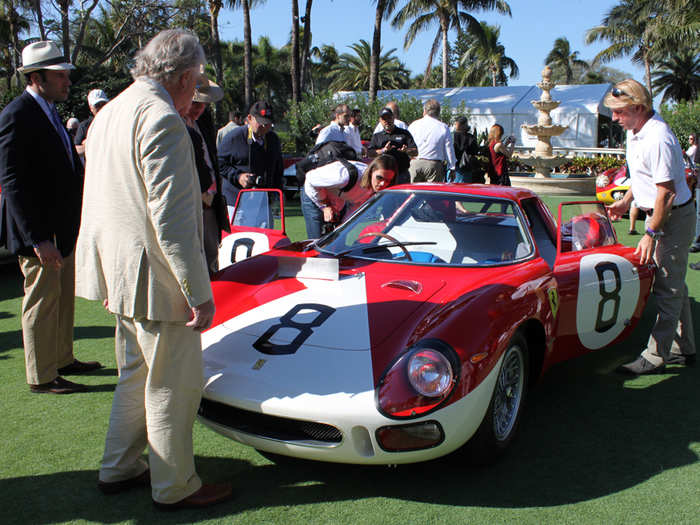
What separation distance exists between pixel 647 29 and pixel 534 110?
644 inches

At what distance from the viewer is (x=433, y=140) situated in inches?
326

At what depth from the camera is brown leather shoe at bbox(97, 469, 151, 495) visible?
2.58m

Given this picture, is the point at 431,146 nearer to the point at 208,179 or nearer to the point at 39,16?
the point at 208,179

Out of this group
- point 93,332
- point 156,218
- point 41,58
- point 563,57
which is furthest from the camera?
point 563,57

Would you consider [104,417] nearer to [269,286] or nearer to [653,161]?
[269,286]

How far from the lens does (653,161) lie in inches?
146

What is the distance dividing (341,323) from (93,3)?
815 inches

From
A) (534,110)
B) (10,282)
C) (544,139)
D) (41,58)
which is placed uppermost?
(534,110)

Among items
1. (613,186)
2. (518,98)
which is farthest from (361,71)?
(613,186)

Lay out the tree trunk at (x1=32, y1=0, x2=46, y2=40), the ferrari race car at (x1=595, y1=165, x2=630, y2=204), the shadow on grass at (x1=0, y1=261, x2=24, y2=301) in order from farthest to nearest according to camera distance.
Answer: the tree trunk at (x1=32, y1=0, x2=46, y2=40)
the ferrari race car at (x1=595, y1=165, x2=630, y2=204)
the shadow on grass at (x1=0, y1=261, x2=24, y2=301)

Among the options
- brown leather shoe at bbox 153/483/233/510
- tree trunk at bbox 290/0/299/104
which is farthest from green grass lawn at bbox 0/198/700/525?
tree trunk at bbox 290/0/299/104

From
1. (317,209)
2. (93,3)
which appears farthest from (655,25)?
(317,209)

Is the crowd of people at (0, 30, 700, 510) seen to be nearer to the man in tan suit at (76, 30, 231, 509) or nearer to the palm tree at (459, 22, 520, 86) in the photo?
the man in tan suit at (76, 30, 231, 509)

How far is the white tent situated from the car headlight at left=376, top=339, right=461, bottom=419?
2544cm
